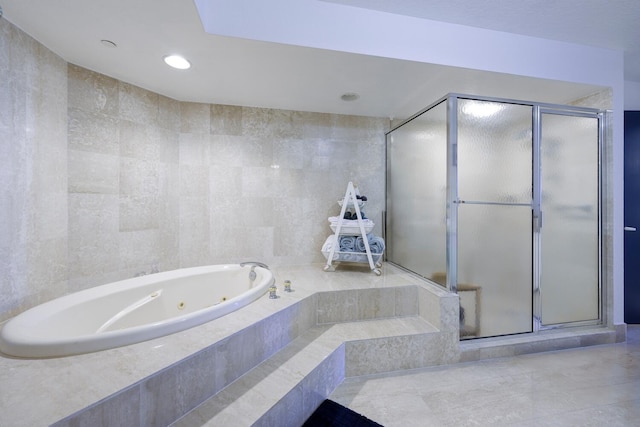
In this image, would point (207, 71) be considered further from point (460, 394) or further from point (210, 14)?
point (460, 394)

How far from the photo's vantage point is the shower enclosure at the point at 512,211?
72.1 inches

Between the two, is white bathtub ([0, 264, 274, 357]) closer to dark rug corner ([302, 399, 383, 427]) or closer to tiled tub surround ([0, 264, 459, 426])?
tiled tub surround ([0, 264, 459, 426])

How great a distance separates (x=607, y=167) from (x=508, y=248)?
1.11 m

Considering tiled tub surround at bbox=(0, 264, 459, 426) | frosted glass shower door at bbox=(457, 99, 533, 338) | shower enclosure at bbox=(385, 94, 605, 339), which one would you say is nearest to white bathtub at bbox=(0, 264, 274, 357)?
tiled tub surround at bbox=(0, 264, 459, 426)

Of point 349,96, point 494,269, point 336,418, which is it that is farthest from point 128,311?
point 494,269

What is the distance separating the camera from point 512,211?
189 cm

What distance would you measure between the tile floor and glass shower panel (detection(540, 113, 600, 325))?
383mm

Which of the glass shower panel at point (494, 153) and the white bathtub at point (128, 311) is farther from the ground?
the glass shower panel at point (494, 153)

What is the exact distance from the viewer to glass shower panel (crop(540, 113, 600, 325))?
1.95 meters

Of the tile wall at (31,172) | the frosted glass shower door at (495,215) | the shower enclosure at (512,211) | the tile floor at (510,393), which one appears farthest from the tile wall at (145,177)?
the tile floor at (510,393)

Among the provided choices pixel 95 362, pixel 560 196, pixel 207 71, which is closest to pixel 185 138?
pixel 207 71

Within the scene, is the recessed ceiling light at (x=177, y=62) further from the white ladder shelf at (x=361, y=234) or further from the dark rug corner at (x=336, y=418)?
the dark rug corner at (x=336, y=418)

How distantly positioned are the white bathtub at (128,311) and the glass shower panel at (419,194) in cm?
127

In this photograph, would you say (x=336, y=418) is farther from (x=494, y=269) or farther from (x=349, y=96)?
(x=349, y=96)
